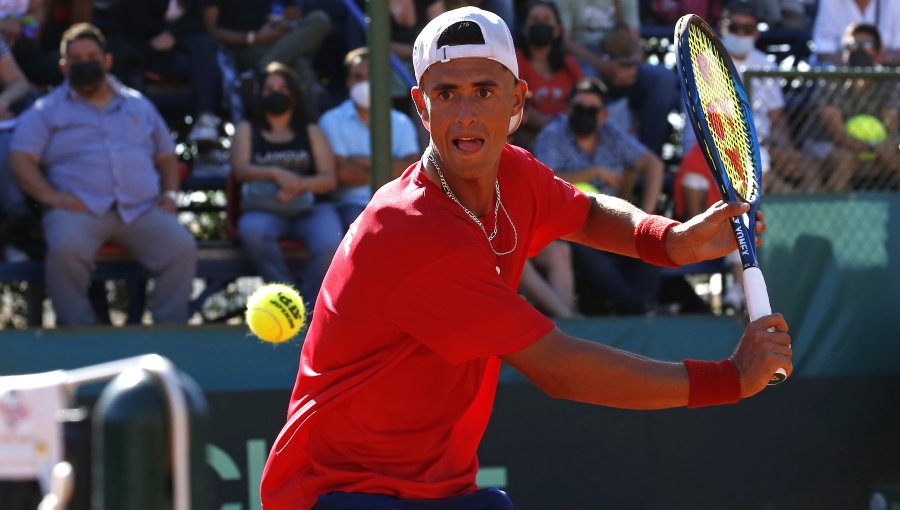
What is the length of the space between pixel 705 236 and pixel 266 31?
5407 mm

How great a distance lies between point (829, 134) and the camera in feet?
22.0

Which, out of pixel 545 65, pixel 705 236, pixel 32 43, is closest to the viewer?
pixel 705 236

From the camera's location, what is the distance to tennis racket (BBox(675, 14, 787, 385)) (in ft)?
11.0

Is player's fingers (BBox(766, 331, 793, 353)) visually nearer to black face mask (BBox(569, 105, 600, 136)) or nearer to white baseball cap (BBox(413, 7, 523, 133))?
white baseball cap (BBox(413, 7, 523, 133))

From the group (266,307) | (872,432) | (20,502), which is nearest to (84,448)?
(20,502)

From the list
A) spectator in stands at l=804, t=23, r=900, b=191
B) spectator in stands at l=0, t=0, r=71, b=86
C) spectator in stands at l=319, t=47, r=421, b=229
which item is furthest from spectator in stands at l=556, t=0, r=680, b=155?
spectator in stands at l=0, t=0, r=71, b=86

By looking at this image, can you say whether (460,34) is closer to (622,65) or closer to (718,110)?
(718,110)

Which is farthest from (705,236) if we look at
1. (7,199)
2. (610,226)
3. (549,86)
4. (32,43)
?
(32,43)

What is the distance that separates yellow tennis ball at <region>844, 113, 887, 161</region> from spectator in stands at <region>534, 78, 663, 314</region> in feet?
4.13

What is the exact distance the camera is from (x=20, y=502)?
2.25 metres

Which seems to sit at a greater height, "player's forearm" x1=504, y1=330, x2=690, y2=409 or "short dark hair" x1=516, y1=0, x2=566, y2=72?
"short dark hair" x1=516, y1=0, x2=566, y2=72

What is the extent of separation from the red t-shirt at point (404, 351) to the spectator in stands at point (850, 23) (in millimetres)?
5709

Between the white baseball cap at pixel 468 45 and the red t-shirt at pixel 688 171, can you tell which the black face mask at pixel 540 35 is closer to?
the red t-shirt at pixel 688 171

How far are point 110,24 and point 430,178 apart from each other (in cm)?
570
